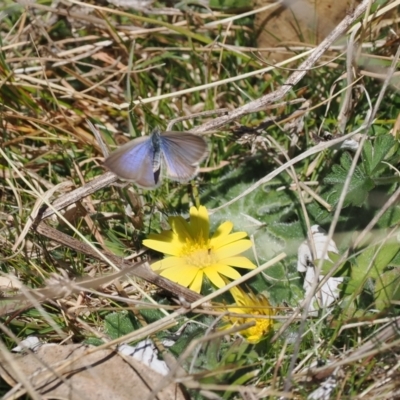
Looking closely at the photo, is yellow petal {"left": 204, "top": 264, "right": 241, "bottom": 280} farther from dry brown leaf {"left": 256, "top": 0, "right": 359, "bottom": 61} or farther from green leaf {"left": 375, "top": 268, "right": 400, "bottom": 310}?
dry brown leaf {"left": 256, "top": 0, "right": 359, "bottom": 61}

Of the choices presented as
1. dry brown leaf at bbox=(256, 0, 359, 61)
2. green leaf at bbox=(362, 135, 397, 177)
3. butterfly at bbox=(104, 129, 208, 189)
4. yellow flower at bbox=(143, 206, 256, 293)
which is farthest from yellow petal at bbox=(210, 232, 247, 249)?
dry brown leaf at bbox=(256, 0, 359, 61)

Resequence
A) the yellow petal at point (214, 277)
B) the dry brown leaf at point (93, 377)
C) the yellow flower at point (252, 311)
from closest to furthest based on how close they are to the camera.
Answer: the dry brown leaf at point (93, 377) → the yellow flower at point (252, 311) → the yellow petal at point (214, 277)

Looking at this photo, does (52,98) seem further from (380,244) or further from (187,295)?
(380,244)

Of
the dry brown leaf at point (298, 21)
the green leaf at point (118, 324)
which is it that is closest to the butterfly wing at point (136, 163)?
the green leaf at point (118, 324)

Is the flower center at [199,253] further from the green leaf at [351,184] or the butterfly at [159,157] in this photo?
the green leaf at [351,184]

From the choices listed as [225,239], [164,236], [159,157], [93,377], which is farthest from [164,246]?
[93,377]
